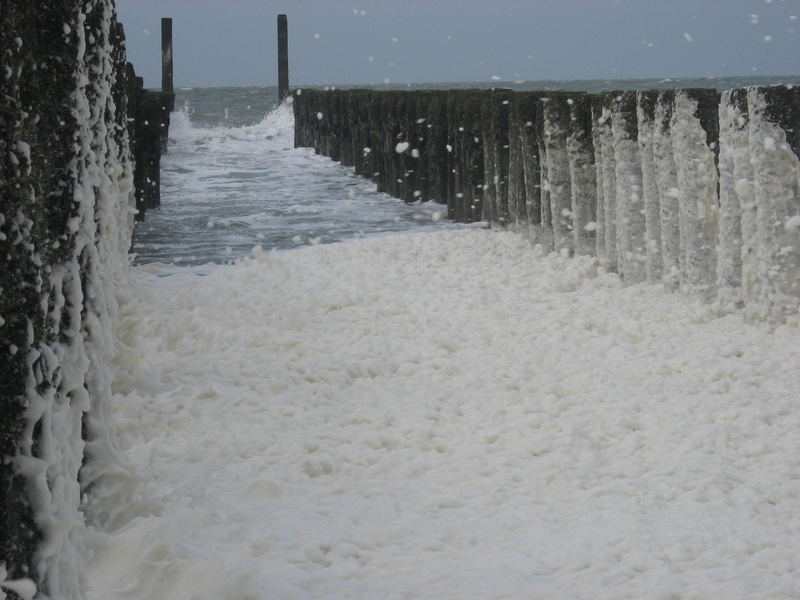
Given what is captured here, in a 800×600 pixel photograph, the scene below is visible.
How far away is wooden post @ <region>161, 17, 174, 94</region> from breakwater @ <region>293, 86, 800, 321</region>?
22.0m

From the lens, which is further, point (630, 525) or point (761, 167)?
point (761, 167)

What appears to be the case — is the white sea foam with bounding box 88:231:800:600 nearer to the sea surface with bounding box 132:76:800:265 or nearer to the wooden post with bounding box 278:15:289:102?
the sea surface with bounding box 132:76:800:265

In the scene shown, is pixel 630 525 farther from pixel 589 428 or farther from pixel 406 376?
pixel 406 376

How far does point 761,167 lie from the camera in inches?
184

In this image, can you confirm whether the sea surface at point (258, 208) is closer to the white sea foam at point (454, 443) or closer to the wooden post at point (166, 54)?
the white sea foam at point (454, 443)

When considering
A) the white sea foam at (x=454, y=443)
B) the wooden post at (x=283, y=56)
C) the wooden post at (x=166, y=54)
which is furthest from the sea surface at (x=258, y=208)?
the wooden post at (x=166, y=54)

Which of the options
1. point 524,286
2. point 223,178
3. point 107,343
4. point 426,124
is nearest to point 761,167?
point 524,286

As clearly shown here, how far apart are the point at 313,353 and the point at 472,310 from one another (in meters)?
1.14

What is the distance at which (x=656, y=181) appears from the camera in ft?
18.2

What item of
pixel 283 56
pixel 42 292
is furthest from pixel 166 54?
pixel 42 292

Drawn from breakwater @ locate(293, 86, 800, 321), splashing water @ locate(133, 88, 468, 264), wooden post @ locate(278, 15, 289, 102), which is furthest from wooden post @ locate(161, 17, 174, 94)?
breakwater @ locate(293, 86, 800, 321)

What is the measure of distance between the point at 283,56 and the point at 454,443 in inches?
1045

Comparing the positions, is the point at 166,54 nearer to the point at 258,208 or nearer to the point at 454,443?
the point at 258,208

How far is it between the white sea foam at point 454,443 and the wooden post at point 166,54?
24500 mm
